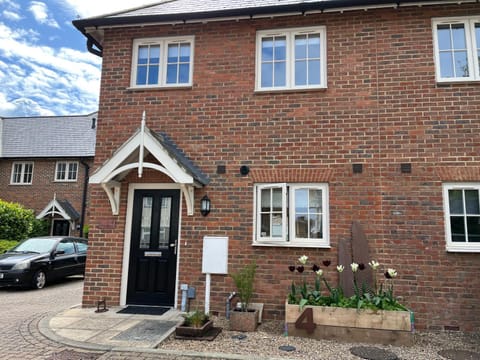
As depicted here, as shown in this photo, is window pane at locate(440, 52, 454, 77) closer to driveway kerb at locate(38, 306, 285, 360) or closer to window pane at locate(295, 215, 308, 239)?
window pane at locate(295, 215, 308, 239)

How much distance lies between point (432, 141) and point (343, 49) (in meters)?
2.51

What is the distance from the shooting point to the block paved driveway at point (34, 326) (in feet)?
15.3

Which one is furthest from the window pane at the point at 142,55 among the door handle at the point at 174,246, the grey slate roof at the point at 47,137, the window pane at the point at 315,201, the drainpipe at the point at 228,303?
the grey slate roof at the point at 47,137

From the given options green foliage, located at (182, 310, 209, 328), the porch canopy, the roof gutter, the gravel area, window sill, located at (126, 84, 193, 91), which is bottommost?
the gravel area

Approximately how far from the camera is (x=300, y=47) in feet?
24.1

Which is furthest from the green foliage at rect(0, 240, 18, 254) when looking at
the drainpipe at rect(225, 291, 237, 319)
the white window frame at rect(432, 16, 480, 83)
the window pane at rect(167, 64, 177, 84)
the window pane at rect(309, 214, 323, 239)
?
the white window frame at rect(432, 16, 480, 83)

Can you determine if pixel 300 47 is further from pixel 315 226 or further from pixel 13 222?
pixel 13 222

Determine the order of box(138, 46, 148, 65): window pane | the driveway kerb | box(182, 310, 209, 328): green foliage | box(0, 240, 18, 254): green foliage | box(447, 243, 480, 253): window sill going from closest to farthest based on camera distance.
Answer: the driveway kerb → box(182, 310, 209, 328): green foliage → box(447, 243, 480, 253): window sill → box(138, 46, 148, 65): window pane → box(0, 240, 18, 254): green foliage

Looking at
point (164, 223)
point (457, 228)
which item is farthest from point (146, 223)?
point (457, 228)

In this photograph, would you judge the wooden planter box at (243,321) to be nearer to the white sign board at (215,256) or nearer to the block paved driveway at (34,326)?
the white sign board at (215,256)

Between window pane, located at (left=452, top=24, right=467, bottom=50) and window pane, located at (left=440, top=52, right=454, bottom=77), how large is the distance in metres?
0.23

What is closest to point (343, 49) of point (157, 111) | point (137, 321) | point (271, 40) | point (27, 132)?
point (271, 40)

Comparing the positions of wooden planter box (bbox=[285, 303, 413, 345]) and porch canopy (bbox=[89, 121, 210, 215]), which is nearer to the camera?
wooden planter box (bbox=[285, 303, 413, 345])

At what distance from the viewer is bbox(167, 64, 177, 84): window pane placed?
7750 millimetres
